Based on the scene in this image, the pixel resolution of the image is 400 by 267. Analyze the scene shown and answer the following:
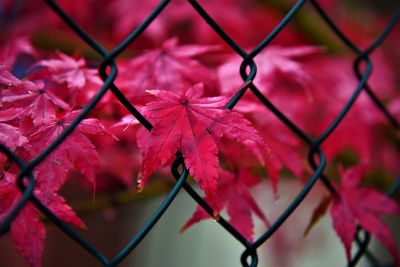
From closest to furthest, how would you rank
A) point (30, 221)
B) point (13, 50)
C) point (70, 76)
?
→ 1. point (30, 221)
2. point (70, 76)
3. point (13, 50)

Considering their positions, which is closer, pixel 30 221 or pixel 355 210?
pixel 30 221

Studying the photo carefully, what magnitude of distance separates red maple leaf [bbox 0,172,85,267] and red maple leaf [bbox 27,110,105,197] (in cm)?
3

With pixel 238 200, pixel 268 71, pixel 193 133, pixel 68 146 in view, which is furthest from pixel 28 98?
pixel 268 71

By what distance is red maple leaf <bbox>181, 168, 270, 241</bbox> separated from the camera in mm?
688

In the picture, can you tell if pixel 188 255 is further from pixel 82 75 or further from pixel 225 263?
pixel 82 75

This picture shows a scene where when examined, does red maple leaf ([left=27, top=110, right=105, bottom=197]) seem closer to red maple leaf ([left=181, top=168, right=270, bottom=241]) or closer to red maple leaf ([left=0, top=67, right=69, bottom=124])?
red maple leaf ([left=0, top=67, right=69, bottom=124])

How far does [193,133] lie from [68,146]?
14cm

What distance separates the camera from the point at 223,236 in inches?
128

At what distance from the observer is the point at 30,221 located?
539 mm

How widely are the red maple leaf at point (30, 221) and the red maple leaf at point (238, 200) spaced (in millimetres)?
191

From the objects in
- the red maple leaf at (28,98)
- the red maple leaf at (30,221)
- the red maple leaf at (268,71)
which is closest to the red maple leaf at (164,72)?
the red maple leaf at (268,71)

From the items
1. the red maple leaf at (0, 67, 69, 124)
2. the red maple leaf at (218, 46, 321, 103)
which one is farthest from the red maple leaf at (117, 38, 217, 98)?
the red maple leaf at (0, 67, 69, 124)

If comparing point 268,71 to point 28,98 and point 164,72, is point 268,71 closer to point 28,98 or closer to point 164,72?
point 164,72

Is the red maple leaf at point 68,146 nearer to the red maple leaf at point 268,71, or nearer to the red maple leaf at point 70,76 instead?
the red maple leaf at point 70,76
